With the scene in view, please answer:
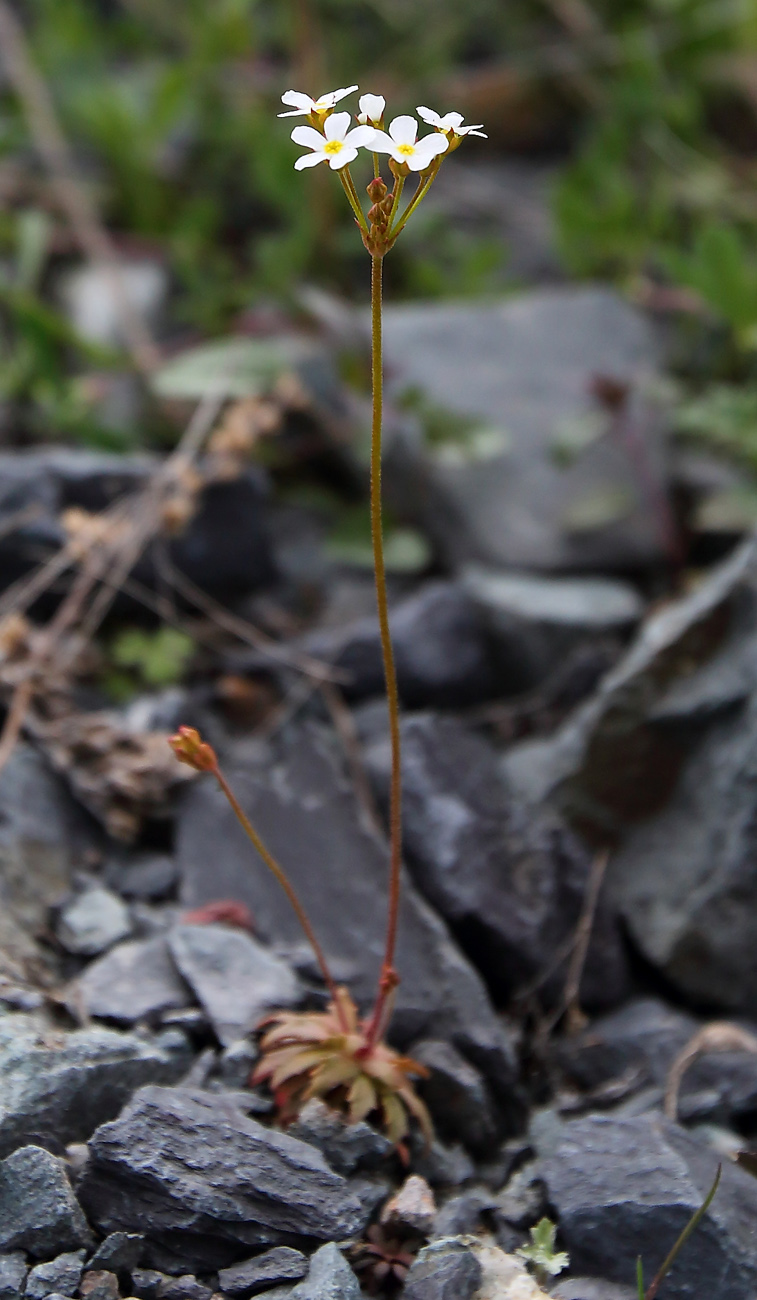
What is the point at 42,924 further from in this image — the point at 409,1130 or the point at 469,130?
the point at 469,130

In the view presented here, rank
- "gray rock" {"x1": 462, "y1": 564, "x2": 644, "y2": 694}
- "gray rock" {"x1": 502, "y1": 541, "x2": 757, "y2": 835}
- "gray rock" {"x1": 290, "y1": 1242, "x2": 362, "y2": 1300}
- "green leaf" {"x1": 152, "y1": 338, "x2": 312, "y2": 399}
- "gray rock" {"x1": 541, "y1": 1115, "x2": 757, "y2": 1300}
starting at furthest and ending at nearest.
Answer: "green leaf" {"x1": 152, "y1": 338, "x2": 312, "y2": 399} < "gray rock" {"x1": 462, "y1": 564, "x2": 644, "y2": 694} < "gray rock" {"x1": 502, "y1": 541, "x2": 757, "y2": 835} < "gray rock" {"x1": 541, "y1": 1115, "x2": 757, "y2": 1300} < "gray rock" {"x1": 290, "y1": 1242, "x2": 362, "y2": 1300}

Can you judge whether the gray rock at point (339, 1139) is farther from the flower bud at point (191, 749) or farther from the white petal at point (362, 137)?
the white petal at point (362, 137)

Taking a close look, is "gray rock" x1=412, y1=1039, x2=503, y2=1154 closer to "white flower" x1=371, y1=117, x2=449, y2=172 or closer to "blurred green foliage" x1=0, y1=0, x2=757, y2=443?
"white flower" x1=371, y1=117, x2=449, y2=172

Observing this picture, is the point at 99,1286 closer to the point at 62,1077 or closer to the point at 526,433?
the point at 62,1077

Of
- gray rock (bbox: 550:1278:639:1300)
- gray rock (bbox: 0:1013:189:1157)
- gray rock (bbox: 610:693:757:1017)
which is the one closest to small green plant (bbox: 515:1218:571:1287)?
gray rock (bbox: 550:1278:639:1300)

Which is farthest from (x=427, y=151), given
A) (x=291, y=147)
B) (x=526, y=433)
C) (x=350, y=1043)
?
(x=291, y=147)

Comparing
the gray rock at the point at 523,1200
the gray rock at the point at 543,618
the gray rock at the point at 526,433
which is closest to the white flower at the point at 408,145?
the gray rock at the point at 523,1200
